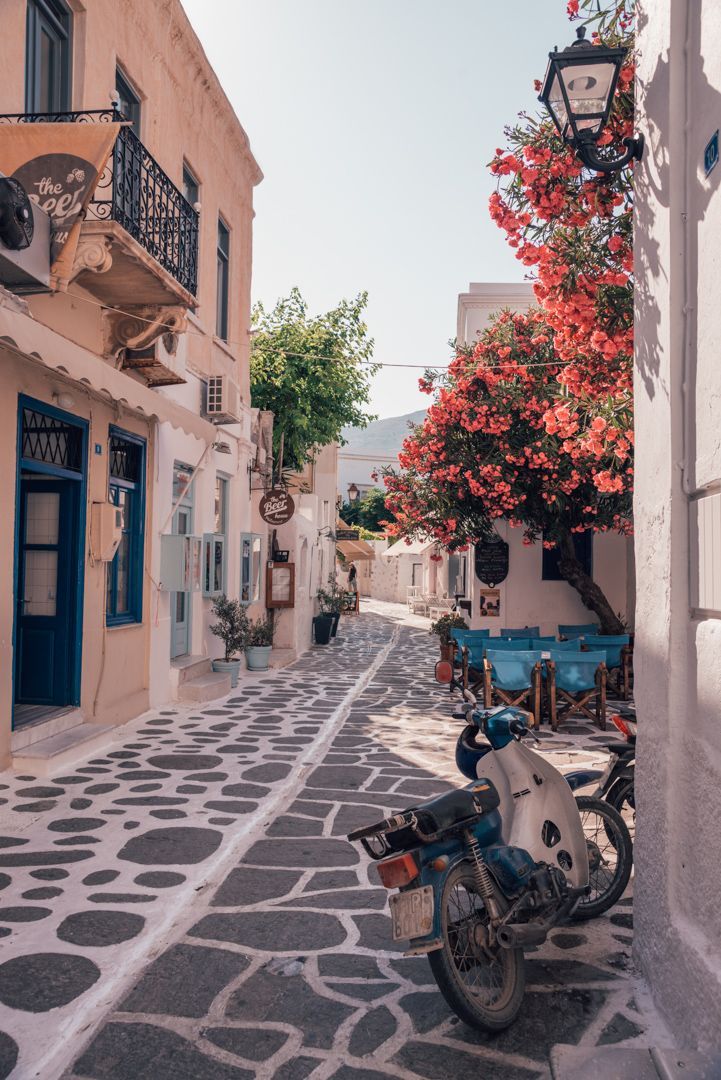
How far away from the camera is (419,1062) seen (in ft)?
9.96

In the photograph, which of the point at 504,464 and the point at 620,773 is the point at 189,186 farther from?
the point at 620,773

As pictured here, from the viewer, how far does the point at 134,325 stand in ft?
30.5

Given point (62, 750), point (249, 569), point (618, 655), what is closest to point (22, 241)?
point (62, 750)

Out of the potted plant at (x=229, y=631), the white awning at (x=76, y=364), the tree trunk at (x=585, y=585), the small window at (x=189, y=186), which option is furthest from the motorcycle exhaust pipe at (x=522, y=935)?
the small window at (x=189, y=186)

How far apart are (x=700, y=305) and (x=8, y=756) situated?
631 cm

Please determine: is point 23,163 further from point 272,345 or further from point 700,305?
point 272,345

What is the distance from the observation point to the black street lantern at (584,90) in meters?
4.00

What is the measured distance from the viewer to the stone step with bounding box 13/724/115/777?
7.04 m

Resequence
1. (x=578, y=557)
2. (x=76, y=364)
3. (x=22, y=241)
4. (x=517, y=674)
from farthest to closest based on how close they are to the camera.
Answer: (x=578, y=557) → (x=517, y=674) → (x=76, y=364) → (x=22, y=241)

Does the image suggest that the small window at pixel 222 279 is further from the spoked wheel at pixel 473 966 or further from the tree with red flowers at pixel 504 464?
the spoked wheel at pixel 473 966

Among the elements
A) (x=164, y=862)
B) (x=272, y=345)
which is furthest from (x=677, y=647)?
(x=272, y=345)

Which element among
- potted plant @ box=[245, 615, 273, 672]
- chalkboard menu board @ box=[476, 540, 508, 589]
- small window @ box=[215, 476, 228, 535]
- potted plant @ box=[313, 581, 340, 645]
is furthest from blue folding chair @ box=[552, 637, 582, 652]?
potted plant @ box=[313, 581, 340, 645]

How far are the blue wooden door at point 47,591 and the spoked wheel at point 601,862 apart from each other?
18.7 feet

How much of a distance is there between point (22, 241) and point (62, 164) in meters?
1.01
